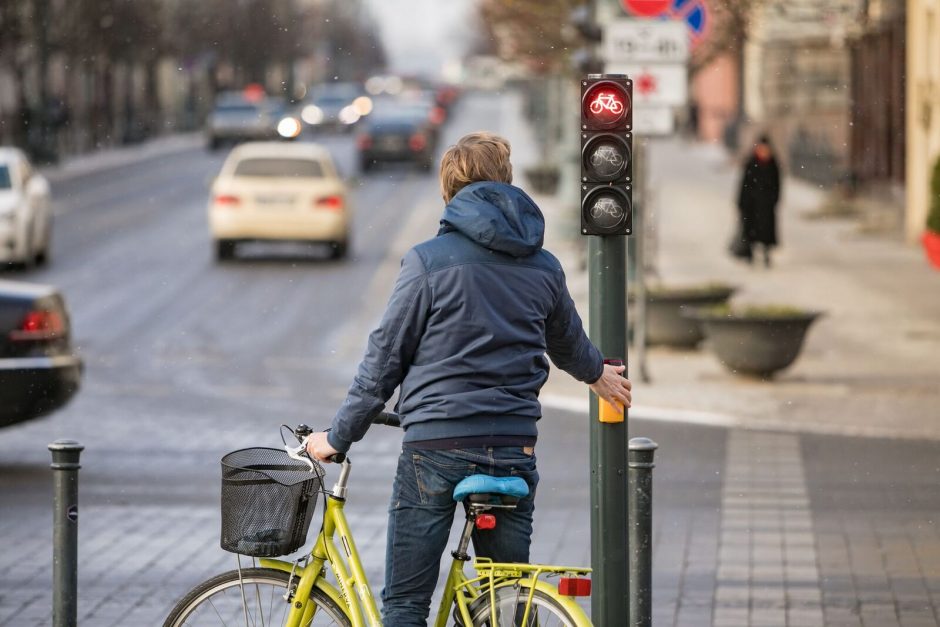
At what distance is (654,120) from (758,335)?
6.09 ft

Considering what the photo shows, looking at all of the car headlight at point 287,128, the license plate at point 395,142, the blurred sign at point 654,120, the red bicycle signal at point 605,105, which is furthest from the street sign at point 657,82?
the car headlight at point 287,128

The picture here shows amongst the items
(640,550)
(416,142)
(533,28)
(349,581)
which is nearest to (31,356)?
(640,550)

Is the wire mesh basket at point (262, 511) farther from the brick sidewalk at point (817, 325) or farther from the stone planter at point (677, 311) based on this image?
the stone planter at point (677, 311)

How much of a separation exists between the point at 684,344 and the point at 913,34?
14.4m

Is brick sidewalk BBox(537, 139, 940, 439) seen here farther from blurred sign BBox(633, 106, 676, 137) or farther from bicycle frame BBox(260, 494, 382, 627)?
bicycle frame BBox(260, 494, 382, 627)

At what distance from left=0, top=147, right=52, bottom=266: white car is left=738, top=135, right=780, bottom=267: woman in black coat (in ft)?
30.8

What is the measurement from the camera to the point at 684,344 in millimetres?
17266

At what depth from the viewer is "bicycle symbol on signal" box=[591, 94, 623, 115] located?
247 inches

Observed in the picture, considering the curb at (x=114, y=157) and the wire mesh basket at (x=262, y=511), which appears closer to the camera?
the wire mesh basket at (x=262, y=511)

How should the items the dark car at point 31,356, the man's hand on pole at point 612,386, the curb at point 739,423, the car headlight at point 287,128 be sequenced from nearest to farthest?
the man's hand on pole at point 612,386
the dark car at point 31,356
the curb at point 739,423
the car headlight at point 287,128

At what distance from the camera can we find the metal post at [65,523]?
632 cm

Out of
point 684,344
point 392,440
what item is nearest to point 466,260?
point 392,440

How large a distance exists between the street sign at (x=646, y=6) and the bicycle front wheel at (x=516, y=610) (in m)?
11.6

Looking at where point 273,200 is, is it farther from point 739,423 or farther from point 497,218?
point 497,218
